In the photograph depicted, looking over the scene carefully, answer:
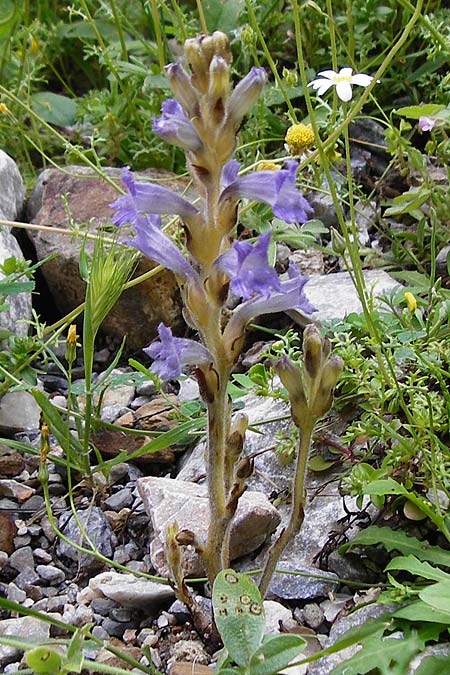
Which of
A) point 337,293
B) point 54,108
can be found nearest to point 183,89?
point 337,293

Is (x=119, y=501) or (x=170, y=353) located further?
(x=119, y=501)

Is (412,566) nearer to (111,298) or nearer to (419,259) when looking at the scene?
(111,298)

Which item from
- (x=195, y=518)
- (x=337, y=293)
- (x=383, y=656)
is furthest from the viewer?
(x=337, y=293)

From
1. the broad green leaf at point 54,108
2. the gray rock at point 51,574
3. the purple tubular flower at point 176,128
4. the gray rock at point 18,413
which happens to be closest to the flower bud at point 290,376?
the purple tubular flower at point 176,128

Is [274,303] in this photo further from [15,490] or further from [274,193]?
[15,490]

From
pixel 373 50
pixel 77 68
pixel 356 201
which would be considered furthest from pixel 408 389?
pixel 77 68

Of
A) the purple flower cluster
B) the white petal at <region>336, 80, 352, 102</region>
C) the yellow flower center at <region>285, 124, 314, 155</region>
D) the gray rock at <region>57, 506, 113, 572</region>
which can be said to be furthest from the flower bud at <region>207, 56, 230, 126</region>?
the yellow flower center at <region>285, 124, 314, 155</region>

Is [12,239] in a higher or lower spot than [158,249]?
lower
